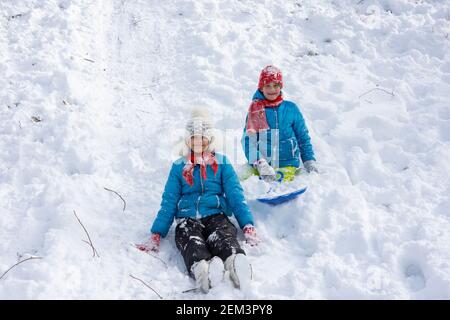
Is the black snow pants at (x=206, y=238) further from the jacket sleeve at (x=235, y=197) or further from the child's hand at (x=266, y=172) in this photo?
the child's hand at (x=266, y=172)

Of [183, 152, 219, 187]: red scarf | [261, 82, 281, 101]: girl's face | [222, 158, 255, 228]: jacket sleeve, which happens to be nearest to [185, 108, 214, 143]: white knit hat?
[183, 152, 219, 187]: red scarf

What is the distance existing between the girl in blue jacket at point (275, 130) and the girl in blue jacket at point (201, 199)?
831mm

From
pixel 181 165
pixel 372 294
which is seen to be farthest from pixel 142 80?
pixel 372 294

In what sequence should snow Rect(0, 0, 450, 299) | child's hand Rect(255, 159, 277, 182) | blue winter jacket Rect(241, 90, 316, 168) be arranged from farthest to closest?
blue winter jacket Rect(241, 90, 316, 168)
child's hand Rect(255, 159, 277, 182)
snow Rect(0, 0, 450, 299)

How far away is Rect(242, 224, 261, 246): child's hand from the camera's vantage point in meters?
3.99

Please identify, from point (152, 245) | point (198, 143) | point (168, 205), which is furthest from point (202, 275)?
point (198, 143)

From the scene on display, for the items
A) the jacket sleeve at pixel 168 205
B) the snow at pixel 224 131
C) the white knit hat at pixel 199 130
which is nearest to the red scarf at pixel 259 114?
the snow at pixel 224 131

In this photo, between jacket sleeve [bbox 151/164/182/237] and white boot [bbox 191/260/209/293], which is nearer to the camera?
white boot [bbox 191/260/209/293]

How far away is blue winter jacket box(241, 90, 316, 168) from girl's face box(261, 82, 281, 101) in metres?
0.12

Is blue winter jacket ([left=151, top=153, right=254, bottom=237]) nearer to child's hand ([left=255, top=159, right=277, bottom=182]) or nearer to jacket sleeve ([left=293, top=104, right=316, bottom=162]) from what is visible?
child's hand ([left=255, top=159, right=277, bottom=182])

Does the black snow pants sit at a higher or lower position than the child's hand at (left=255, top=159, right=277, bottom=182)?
lower

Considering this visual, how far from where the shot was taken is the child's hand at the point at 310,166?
4.81 meters

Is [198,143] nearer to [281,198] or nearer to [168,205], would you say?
[168,205]

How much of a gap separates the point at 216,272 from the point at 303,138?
212 centimetres
